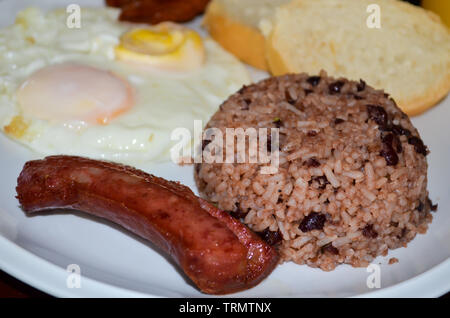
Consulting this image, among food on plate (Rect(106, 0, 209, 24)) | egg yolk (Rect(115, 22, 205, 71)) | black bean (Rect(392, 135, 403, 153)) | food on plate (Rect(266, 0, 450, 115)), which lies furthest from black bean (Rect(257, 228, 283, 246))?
food on plate (Rect(106, 0, 209, 24))

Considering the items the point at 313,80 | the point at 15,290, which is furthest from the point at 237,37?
the point at 15,290

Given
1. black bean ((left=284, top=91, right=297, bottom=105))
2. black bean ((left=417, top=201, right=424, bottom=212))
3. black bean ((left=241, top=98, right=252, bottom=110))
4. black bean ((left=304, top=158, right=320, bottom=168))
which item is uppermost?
black bean ((left=284, top=91, right=297, bottom=105))

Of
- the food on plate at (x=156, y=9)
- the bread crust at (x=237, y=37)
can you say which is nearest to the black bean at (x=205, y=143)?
the bread crust at (x=237, y=37)

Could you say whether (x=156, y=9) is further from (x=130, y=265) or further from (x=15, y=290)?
(x=15, y=290)

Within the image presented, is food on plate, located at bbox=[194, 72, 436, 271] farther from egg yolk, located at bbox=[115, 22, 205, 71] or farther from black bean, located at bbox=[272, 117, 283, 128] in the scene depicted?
egg yolk, located at bbox=[115, 22, 205, 71]

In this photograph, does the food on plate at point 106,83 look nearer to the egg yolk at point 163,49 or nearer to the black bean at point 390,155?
the egg yolk at point 163,49
